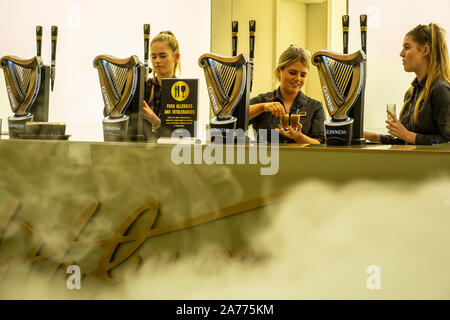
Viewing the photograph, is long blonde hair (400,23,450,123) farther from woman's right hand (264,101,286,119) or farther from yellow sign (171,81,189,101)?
yellow sign (171,81,189,101)

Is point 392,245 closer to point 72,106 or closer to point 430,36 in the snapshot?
point 430,36

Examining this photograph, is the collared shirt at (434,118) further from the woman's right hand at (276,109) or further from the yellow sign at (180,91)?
the yellow sign at (180,91)

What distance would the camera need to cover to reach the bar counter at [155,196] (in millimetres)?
1296

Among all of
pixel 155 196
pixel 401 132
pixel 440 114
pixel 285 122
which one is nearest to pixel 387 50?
pixel 440 114

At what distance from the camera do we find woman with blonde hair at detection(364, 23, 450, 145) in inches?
78.4

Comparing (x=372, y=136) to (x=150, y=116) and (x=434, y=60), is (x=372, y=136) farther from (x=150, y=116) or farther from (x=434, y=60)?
(x=150, y=116)

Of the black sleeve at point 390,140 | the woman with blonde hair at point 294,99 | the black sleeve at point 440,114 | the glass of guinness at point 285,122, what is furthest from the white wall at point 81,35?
the black sleeve at point 440,114

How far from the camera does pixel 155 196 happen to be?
1.52m

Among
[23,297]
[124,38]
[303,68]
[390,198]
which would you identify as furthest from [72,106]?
[390,198]

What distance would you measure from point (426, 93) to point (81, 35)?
9.23ft

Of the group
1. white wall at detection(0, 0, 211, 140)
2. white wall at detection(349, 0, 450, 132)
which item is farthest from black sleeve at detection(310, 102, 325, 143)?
white wall at detection(0, 0, 211, 140)

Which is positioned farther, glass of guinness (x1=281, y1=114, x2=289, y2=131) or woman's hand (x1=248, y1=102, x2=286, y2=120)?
woman's hand (x1=248, y1=102, x2=286, y2=120)

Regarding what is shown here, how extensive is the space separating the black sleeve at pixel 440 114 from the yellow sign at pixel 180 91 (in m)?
0.86

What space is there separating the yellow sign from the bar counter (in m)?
0.31
